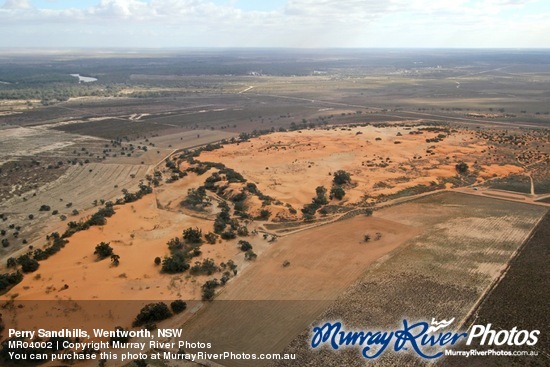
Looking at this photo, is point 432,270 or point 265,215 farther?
point 265,215

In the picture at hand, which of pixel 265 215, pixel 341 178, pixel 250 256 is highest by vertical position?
pixel 341 178

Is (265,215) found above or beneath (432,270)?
above

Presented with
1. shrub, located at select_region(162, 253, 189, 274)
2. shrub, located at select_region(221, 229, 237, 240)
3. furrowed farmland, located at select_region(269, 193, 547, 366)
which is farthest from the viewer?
shrub, located at select_region(221, 229, 237, 240)

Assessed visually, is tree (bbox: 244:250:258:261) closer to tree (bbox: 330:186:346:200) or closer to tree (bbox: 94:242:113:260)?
tree (bbox: 94:242:113:260)

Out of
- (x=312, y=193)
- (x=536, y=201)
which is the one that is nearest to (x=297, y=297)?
(x=312, y=193)

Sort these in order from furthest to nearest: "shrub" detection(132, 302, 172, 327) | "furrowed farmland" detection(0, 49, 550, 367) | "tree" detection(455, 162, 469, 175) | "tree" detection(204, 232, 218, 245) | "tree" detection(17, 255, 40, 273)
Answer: "tree" detection(455, 162, 469, 175)
"tree" detection(204, 232, 218, 245)
"tree" detection(17, 255, 40, 273)
"furrowed farmland" detection(0, 49, 550, 367)
"shrub" detection(132, 302, 172, 327)

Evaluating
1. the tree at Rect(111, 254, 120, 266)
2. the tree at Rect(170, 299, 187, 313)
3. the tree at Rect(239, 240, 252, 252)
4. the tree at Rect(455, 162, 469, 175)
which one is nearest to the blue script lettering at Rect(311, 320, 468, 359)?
the tree at Rect(170, 299, 187, 313)

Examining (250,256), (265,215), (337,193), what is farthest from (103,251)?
(337,193)

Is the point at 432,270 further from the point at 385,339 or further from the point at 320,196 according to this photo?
the point at 320,196
